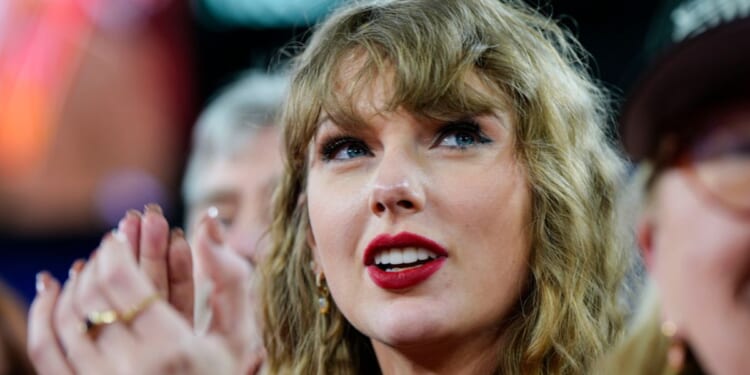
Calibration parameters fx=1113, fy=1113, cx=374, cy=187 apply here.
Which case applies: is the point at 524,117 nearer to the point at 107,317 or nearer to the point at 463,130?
the point at 463,130

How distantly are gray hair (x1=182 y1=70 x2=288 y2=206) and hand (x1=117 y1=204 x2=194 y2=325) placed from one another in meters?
1.84

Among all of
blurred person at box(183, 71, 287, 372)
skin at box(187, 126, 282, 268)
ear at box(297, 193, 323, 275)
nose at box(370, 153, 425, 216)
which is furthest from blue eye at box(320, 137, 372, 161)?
skin at box(187, 126, 282, 268)

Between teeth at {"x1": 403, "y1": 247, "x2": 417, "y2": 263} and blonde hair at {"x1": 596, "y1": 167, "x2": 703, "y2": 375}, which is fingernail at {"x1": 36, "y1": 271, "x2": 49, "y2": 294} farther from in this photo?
blonde hair at {"x1": 596, "y1": 167, "x2": 703, "y2": 375}

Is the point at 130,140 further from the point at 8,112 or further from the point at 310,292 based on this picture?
the point at 310,292

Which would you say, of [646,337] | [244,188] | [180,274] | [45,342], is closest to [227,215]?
[244,188]

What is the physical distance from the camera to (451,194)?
190cm

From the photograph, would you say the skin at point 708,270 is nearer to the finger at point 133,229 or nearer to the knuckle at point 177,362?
the knuckle at point 177,362

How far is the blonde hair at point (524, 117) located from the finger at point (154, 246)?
0.40m

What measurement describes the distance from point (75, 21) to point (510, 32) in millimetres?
5632

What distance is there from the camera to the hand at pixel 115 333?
156cm

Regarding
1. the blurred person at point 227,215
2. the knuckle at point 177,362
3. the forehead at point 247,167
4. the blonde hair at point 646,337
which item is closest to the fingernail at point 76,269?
the blurred person at point 227,215

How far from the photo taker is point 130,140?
7.40 meters

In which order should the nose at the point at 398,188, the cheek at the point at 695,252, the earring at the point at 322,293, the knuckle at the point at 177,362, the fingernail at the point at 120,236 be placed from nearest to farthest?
the cheek at the point at 695,252 < the knuckle at the point at 177,362 < the fingernail at the point at 120,236 < the nose at the point at 398,188 < the earring at the point at 322,293

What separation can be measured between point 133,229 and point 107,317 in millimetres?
252
